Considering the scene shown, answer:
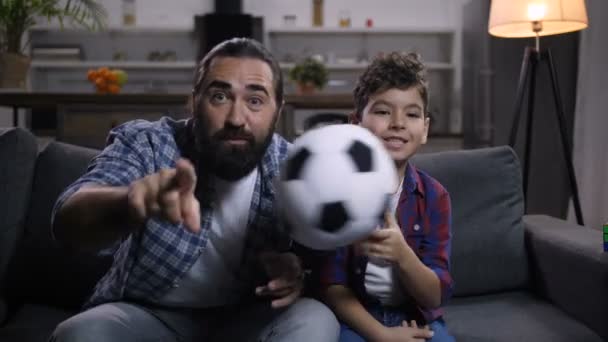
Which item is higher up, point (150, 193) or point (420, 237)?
point (150, 193)

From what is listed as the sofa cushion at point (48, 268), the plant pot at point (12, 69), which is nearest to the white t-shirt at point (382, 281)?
the sofa cushion at point (48, 268)

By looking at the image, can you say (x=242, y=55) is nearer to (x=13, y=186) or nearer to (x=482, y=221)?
(x=13, y=186)

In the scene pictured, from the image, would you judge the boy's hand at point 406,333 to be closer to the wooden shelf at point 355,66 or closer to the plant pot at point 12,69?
the plant pot at point 12,69

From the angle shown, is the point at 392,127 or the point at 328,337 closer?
the point at 328,337

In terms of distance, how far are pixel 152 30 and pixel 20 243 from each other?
4.36 m

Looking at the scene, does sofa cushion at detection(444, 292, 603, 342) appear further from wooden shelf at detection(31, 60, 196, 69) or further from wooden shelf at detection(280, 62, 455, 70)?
wooden shelf at detection(31, 60, 196, 69)

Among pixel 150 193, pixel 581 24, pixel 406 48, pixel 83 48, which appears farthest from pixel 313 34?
pixel 150 193

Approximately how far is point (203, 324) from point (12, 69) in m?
2.48

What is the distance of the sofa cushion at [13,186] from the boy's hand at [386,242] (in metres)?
0.98

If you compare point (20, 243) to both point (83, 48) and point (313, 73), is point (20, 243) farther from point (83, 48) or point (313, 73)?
point (83, 48)

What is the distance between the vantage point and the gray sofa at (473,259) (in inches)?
55.9

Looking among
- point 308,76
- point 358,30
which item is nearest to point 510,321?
point 308,76

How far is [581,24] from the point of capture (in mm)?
2541

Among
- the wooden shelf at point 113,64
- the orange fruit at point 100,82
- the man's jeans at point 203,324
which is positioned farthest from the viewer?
the wooden shelf at point 113,64
